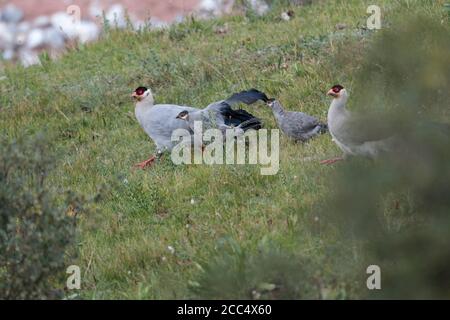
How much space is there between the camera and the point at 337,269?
192 inches

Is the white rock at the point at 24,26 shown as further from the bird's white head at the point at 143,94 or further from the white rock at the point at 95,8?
the bird's white head at the point at 143,94

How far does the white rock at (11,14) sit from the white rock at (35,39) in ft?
2.85

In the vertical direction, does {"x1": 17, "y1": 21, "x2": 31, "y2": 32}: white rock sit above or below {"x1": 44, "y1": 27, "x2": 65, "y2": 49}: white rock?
above

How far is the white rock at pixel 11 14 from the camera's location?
19.0 meters

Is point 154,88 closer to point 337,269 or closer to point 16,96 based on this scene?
point 16,96

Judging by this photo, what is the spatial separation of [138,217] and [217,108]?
2054 millimetres

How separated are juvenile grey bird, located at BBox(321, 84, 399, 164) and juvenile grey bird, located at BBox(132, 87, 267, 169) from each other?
157 centimetres

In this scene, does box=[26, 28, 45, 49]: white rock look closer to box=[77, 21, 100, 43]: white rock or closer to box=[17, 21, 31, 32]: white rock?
box=[17, 21, 31, 32]: white rock

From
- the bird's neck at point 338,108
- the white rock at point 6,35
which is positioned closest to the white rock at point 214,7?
the white rock at point 6,35

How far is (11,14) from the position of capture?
19.1 metres

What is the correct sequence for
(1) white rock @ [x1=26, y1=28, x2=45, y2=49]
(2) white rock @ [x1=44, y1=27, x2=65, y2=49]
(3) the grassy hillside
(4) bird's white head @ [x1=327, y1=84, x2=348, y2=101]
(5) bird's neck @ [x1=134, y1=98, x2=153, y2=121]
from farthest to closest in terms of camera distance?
(1) white rock @ [x1=26, y1=28, x2=45, y2=49] < (2) white rock @ [x1=44, y1=27, x2=65, y2=49] < (5) bird's neck @ [x1=134, y1=98, x2=153, y2=121] < (4) bird's white head @ [x1=327, y1=84, x2=348, y2=101] < (3) the grassy hillside

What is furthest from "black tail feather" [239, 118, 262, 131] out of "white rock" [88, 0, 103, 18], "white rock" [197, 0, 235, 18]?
"white rock" [88, 0, 103, 18]

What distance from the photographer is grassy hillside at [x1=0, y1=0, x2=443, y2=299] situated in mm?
5004

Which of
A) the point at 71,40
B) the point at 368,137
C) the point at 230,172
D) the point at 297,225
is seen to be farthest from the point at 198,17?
the point at 368,137
